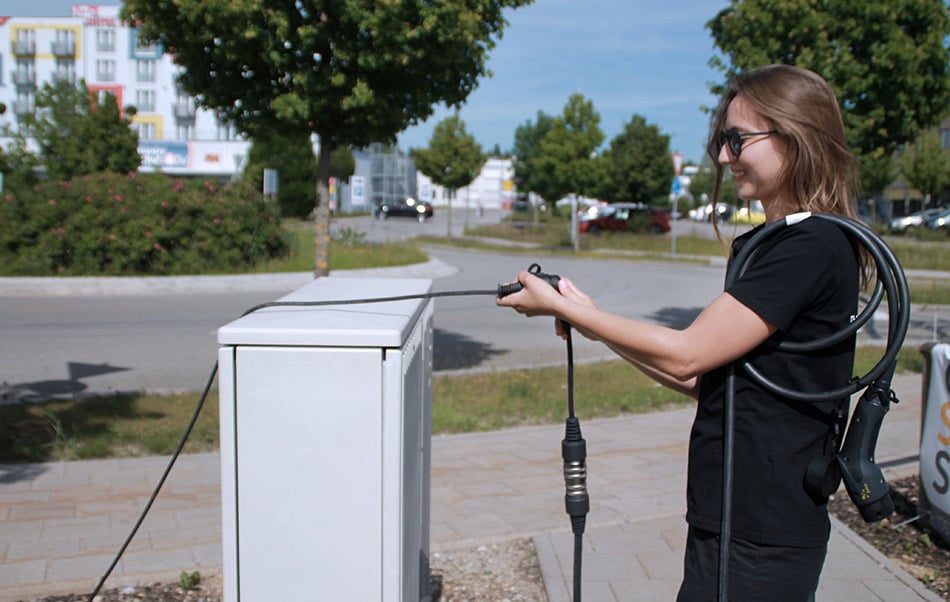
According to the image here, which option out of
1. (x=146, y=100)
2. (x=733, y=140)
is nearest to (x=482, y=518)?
(x=733, y=140)

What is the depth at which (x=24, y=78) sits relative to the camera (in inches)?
3017

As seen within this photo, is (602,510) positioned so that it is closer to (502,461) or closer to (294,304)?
(502,461)

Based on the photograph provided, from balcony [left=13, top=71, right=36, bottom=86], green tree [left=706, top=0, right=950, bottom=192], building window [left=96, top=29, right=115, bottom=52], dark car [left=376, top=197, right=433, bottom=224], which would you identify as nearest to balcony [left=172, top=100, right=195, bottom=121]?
building window [left=96, top=29, right=115, bottom=52]

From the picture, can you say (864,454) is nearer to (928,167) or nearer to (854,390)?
(854,390)

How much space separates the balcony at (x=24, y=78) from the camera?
7600 centimetres

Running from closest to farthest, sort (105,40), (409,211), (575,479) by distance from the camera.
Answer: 1. (575,479)
2. (409,211)
3. (105,40)

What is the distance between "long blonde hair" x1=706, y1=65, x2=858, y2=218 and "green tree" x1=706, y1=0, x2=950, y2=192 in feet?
29.9

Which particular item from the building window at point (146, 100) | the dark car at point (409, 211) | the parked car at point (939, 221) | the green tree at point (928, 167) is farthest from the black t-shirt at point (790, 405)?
the building window at point (146, 100)

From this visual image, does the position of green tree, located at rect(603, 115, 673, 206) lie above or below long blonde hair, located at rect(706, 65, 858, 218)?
above

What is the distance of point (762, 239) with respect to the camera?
195 cm

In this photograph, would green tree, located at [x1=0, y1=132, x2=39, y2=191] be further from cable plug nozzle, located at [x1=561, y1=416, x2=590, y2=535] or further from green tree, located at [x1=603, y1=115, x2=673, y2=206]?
green tree, located at [x1=603, y1=115, x2=673, y2=206]

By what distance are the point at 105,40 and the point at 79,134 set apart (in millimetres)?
57354

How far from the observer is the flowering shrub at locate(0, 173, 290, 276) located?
685 inches

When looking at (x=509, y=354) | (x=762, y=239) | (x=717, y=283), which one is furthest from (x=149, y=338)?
(x=717, y=283)
